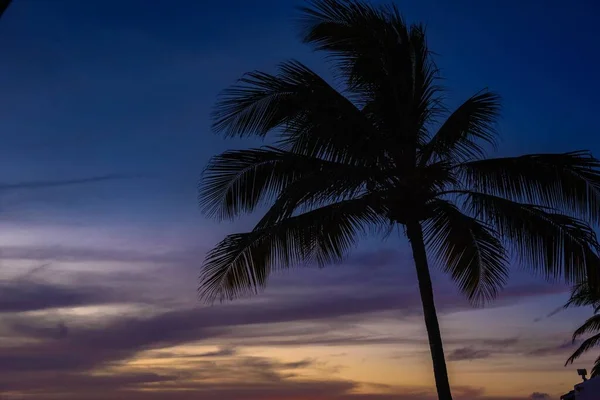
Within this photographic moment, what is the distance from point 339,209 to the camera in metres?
13.2

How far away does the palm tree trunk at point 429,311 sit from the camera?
12875 millimetres

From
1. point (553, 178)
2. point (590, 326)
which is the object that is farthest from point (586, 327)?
point (553, 178)

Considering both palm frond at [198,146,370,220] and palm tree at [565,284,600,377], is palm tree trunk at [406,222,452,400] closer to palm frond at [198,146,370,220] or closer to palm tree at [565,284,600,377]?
palm frond at [198,146,370,220]

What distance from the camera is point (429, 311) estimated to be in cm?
1327

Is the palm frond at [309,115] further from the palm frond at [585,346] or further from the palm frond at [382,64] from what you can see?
the palm frond at [585,346]

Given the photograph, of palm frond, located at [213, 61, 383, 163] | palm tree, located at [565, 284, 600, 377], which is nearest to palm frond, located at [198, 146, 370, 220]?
palm frond, located at [213, 61, 383, 163]

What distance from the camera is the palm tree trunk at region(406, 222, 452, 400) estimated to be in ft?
42.2

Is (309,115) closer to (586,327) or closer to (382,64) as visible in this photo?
(382,64)

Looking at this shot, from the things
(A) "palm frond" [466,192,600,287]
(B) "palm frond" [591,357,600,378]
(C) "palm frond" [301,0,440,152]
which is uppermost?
(C) "palm frond" [301,0,440,152]

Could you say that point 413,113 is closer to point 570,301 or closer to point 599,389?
point 599,389

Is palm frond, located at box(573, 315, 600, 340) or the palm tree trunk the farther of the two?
palm frond, located at box(573, 315, 600, 340)

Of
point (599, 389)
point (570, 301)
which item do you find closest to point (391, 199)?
point (599, 389)

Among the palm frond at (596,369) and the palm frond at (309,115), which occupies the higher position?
the palm frond at (309,115)

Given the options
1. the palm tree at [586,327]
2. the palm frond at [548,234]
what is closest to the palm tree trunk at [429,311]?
the palm frond at [548,234]
